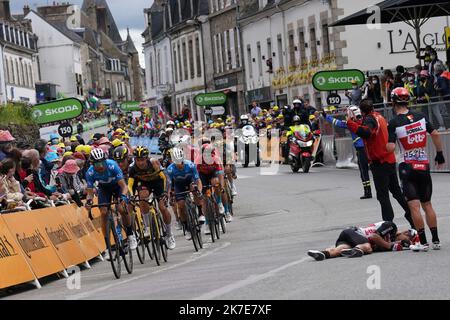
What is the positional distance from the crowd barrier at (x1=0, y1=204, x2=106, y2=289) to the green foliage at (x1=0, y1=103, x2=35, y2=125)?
28103 millimetres

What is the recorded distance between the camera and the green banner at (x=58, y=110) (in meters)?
31.0

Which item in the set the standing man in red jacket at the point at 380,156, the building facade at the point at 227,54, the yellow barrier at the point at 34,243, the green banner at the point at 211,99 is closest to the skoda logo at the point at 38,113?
the yellow barrier at the point at 34,243

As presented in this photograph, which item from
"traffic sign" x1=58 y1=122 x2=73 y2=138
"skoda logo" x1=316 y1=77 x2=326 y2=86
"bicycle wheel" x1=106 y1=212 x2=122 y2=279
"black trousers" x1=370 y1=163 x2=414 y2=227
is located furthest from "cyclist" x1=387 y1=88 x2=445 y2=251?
"skoda logo" x1=316 y1=77 x2=326 y2=86

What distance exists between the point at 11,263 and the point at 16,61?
90151 millimetres

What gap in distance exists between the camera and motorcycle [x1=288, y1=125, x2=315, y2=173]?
37.8 meters

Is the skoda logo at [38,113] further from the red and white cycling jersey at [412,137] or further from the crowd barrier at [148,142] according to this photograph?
the crowd barrier at [148,142]

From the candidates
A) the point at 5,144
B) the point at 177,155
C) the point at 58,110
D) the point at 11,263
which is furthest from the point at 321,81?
the point at 11,263

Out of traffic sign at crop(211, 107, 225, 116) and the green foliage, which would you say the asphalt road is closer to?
the green foliage

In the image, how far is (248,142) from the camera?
149 feet

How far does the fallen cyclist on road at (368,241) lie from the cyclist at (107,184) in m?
3.53

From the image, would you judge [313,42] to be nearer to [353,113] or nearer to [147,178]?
[147,178]

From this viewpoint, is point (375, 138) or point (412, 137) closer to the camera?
point (412, 137)

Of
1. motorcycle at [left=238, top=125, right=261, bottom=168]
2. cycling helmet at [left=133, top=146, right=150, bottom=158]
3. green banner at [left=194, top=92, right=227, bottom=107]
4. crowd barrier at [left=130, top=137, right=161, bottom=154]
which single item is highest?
cycling helmet at [left=133, top=146, right=150, bottom=158]
